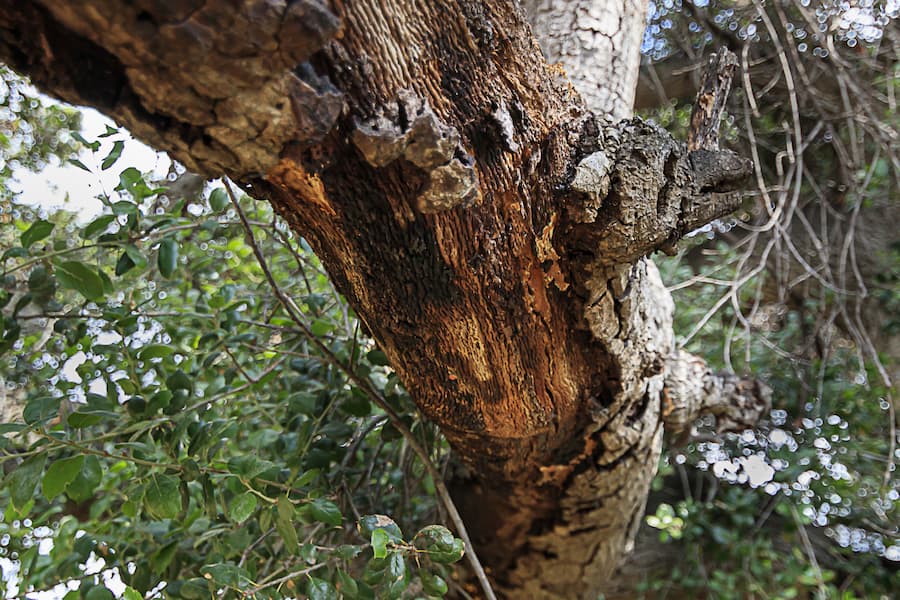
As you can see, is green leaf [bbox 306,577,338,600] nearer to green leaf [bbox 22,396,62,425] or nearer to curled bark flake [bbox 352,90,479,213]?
green leaf [bbox 22,396,62,425]

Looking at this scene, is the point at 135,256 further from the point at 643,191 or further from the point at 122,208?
the point at 643,191

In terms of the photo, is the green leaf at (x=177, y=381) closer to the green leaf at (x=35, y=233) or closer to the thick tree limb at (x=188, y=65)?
the green leaf at (x=35, y=233)

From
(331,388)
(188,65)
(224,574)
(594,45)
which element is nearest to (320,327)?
(331,388)

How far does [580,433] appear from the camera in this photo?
2.93ft

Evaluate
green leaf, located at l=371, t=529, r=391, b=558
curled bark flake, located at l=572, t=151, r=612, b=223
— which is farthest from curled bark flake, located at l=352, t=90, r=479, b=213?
green leaf, located at l=371, t=529, r=391, b=558

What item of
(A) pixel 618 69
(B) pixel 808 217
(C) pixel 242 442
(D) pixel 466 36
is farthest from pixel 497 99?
(B) pixel 808 217

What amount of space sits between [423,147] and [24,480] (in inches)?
23.1

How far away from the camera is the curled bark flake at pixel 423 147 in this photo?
45cm

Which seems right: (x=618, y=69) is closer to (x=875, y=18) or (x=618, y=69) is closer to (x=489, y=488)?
(x=489, y=488)

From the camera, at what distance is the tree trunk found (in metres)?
0.36

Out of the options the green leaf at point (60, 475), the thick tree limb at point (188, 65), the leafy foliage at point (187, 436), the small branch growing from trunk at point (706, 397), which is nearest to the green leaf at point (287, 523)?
the leafy foliage at point (187, 436)

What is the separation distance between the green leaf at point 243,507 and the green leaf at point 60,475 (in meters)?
0.17

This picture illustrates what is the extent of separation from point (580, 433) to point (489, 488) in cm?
21

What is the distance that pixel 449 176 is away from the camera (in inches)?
19.1
